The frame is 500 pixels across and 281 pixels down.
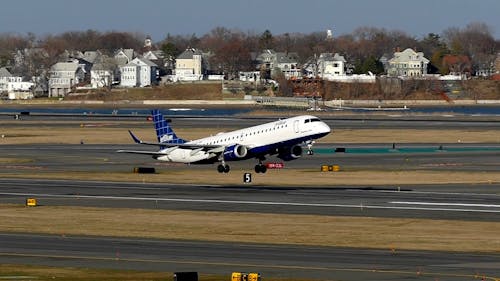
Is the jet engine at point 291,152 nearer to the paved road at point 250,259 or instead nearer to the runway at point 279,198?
the runway at point 279,198

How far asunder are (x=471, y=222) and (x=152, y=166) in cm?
4985

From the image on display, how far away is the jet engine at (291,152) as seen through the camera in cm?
9281

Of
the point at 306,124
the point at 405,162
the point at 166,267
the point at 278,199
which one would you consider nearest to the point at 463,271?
the point at 166,267

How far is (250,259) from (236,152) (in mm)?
39421

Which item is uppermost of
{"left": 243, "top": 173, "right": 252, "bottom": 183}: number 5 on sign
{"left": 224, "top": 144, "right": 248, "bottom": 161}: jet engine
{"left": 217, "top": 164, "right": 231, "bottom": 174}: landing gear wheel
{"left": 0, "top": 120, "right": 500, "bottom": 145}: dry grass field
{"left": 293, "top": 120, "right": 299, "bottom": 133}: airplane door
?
{"left": 293, "top": 120, "right": 299, "bottom": 133}: airplane door

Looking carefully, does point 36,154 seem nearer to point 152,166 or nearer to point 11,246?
point 152,166

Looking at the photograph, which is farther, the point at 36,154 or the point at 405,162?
the point at 36,154

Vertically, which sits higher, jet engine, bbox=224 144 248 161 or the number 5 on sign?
jet engine, bbox=224 144 248 161

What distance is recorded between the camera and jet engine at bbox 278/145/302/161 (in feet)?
305

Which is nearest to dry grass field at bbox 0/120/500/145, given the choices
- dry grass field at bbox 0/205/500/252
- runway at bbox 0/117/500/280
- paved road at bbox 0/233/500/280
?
runway at bbox 0/117/500/280

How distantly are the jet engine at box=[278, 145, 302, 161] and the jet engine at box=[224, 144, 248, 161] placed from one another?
8.35ft

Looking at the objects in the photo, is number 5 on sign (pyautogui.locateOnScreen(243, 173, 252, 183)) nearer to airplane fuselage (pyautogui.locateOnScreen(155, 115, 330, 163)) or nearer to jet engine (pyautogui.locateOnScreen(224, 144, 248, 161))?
airplane fuselage (pyautogui.locateOnScreen(155, 115, 330, 163))

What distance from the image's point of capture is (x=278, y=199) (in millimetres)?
82688

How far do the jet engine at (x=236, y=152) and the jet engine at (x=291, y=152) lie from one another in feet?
8.35
